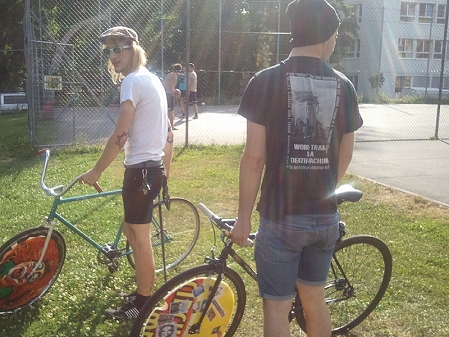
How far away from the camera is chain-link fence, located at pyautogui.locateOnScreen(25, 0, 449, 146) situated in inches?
488

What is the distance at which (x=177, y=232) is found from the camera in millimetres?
4988

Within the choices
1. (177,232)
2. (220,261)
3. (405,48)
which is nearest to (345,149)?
(220,261)

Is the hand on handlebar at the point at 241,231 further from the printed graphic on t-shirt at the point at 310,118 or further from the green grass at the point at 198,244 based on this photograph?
the green grass at the point at 198,244

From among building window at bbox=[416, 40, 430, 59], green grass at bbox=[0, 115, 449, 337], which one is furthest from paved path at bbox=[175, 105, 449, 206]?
building window at bbox=[416, 40, 430, 59]

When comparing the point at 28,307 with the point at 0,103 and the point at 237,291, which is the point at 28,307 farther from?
the point at 0,103

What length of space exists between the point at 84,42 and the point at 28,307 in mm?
12627

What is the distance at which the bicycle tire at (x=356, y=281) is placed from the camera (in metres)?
3.59

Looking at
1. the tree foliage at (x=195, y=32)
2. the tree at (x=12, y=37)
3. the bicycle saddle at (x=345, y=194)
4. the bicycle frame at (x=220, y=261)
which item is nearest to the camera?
the bicycle frame at (x=220, y=261)

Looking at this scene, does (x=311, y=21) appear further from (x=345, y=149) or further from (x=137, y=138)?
(x=137, y=138)

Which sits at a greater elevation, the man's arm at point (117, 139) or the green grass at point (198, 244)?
the man's arm at point (117, 139)

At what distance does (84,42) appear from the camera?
15367 millimetres

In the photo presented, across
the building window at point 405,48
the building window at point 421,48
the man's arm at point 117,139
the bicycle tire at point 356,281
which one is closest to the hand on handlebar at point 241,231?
the bicycle tire at point 356,281

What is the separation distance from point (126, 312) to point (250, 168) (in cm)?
191

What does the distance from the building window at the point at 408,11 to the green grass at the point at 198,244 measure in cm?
3911
